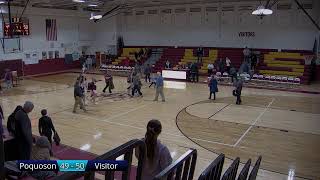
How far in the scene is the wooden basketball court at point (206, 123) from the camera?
8.89 m

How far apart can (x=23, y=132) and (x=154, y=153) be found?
368 cm

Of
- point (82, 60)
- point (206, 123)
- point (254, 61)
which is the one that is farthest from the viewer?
point (82, 60)

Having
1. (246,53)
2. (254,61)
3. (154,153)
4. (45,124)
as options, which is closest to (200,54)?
(246,53)

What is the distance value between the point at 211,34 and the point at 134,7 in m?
7.83

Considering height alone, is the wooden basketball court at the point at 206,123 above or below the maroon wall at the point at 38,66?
below

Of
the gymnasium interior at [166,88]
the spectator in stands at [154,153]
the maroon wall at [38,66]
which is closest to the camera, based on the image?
the spectator in stands at [154,153]

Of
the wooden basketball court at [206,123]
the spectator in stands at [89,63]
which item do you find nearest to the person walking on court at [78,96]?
the wooden basketball court at [206,123]

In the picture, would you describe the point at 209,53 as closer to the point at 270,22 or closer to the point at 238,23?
the point at 238,23

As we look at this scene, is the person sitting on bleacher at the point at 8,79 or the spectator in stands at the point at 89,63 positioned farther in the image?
the spectator in stands at the point at 89,63

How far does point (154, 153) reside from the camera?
11.6ft

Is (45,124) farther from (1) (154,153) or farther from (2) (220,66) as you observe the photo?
(2) (220,66)

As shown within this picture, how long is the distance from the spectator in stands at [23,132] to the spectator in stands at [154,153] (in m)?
3.55

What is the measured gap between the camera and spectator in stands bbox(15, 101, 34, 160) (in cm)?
616

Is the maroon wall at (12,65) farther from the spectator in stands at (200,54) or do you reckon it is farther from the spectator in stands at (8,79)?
the spectator in stands at (200,54)
